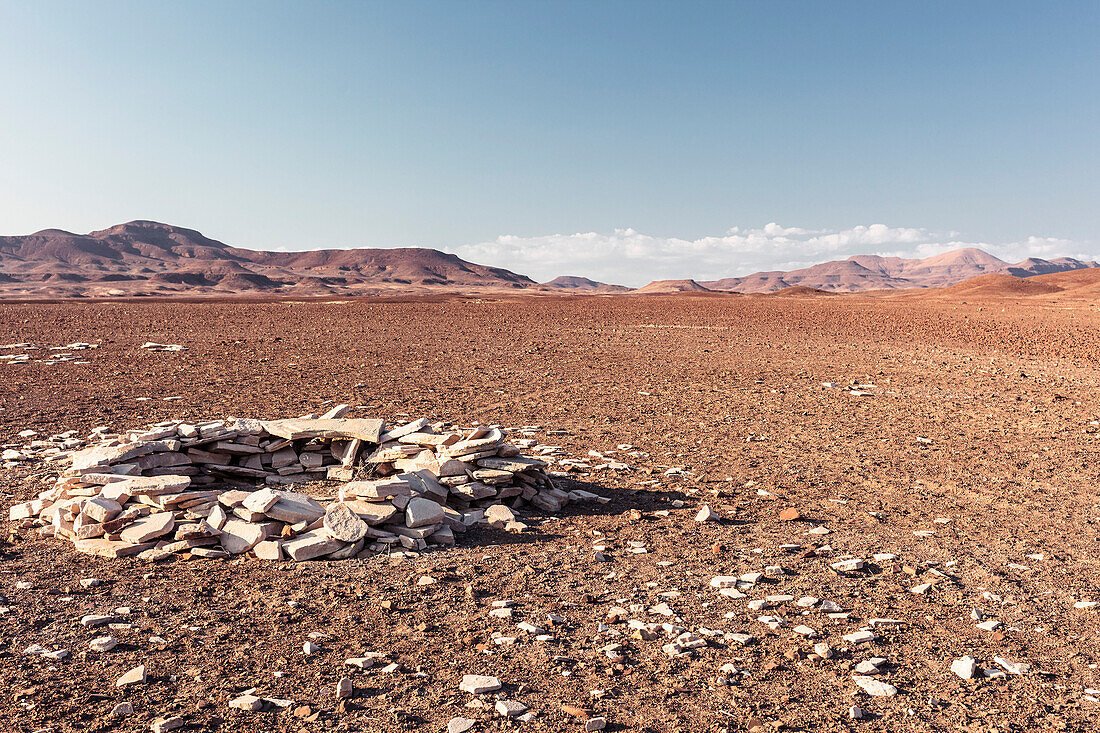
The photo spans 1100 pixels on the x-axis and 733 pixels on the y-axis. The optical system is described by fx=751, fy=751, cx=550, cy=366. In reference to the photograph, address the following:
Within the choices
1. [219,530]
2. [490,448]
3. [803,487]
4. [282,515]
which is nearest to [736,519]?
[803,487]

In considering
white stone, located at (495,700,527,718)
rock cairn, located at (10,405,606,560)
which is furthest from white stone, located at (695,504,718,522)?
white stone, located at (495,700,527,718)

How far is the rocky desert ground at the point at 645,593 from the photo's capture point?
3.81 metres

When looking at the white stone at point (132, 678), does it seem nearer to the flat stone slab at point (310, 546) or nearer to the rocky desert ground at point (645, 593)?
the rocky desert ground at point (645, 593)

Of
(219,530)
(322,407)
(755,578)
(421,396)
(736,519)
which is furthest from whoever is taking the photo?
(421,396)

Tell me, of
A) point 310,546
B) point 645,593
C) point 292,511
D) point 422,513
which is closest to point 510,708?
point 645,593

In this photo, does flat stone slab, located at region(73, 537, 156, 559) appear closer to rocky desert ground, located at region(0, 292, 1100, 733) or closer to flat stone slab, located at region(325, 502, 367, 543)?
rocky desert ground, located at region(0, 292, 1100, 733)

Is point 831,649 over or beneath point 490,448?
beneath

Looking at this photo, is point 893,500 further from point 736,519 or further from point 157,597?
point 157,597

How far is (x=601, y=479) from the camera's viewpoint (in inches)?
323

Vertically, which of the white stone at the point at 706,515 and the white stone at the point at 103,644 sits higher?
the white stone at the point at 706,515

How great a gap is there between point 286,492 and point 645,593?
3358mm

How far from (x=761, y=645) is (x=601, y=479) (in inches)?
152

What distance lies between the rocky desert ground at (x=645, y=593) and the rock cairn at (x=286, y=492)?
19 centimetres

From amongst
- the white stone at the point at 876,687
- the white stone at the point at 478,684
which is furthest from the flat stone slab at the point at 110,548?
the white stone at the point at 876,687
